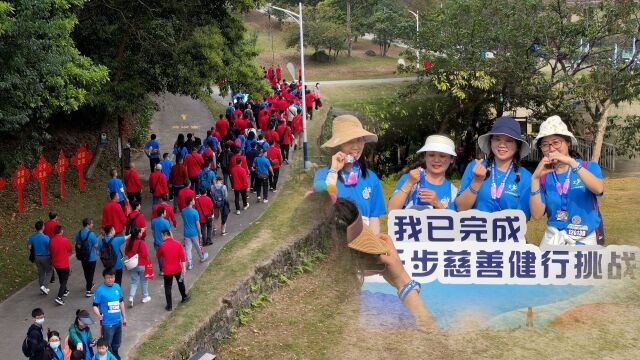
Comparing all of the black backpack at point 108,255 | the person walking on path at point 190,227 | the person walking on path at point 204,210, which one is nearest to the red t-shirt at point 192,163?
the person walking on path at point 204,210

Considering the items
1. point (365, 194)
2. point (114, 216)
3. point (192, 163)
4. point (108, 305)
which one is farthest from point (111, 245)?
point (192, 163)

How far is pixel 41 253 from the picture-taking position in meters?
11.7

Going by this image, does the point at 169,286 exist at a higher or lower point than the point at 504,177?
lower

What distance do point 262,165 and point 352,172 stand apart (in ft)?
33.9

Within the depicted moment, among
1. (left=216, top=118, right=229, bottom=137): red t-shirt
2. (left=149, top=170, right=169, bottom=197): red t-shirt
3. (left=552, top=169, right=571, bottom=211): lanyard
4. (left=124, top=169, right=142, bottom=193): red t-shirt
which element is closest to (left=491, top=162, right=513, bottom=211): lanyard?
(left=552, top=169, right=571, bottom=211): lanyard

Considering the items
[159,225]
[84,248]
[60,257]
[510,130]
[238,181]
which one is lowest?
[60,257]

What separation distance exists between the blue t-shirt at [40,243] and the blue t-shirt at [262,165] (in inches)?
239

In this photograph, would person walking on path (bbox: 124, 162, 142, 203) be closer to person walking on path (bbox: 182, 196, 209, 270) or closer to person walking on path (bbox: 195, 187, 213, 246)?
person walking on path (bbox: 195, 187, 213, 246)

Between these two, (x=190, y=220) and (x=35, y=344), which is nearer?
(x=35, y=344)

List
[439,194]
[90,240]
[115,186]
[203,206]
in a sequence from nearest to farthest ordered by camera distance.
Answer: [439,194], [90,240], [203,206], [115,186]

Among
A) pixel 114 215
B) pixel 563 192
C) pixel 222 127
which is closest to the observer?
pixel 563 192

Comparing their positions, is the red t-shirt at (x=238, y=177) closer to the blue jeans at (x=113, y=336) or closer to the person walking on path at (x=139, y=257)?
the person walking on path at (x=139, y=257)

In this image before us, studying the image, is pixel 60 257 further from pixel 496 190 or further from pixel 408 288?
pixel 496 190

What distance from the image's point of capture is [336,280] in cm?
1388
